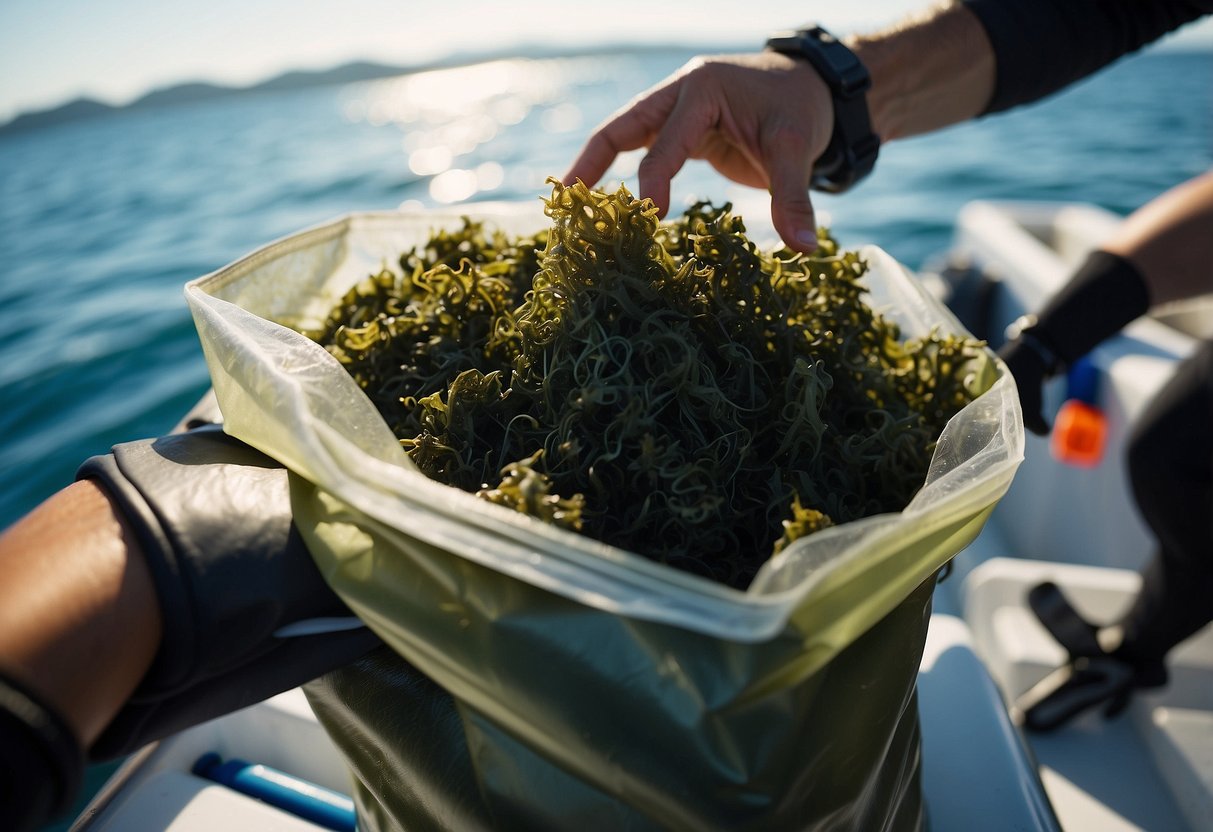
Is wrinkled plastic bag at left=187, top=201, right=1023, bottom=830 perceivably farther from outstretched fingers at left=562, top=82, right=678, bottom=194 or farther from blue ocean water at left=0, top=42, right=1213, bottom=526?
blue ocean water at left=0, top=42, right=1213, bottom=526

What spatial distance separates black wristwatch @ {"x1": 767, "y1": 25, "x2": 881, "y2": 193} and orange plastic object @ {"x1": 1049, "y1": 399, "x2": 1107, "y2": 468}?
99cm

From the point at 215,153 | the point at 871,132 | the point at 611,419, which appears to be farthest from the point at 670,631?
the point at 215,153

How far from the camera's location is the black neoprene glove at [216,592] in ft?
1.66

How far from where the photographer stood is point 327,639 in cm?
60

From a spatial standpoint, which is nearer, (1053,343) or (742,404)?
(742,404)

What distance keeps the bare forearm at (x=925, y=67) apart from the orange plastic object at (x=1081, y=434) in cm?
85

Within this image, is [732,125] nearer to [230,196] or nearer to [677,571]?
[677,571]

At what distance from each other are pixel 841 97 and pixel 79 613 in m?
0.99

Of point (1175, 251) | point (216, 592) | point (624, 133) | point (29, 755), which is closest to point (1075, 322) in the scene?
point (1175, 251)

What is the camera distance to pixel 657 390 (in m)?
0.67

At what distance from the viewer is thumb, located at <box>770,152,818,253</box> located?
830 millimetres

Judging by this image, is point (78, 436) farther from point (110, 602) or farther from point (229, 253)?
point (110, 602)

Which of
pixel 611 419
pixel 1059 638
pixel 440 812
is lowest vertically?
pixel 1059 638

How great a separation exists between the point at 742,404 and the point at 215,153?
36.5 feet
